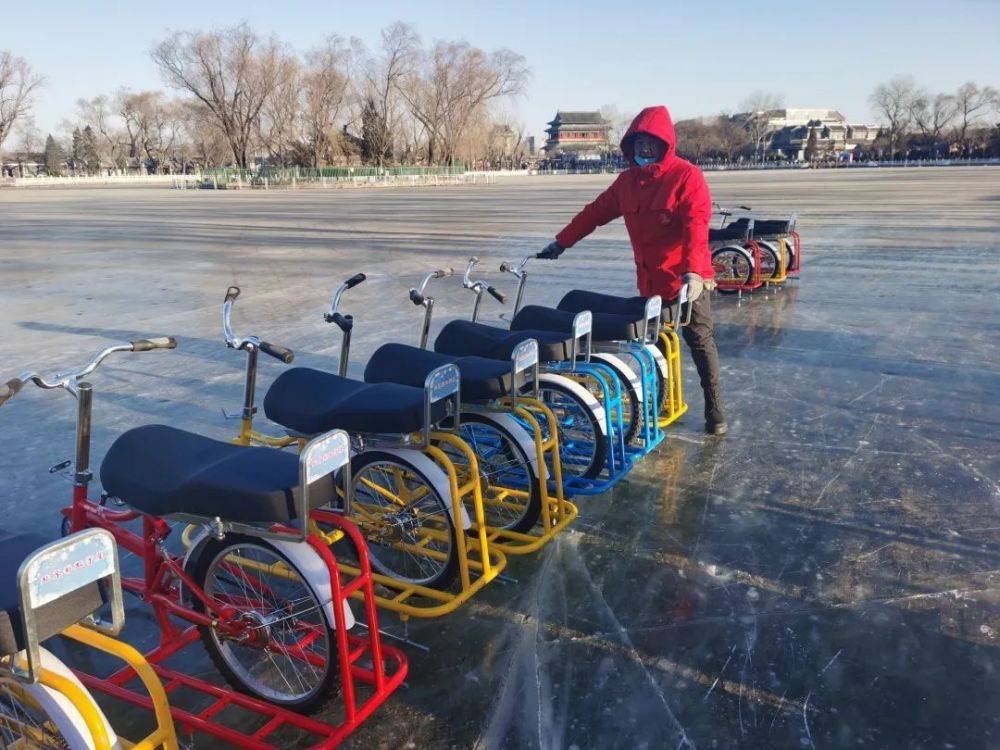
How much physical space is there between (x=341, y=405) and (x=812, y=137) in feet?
333

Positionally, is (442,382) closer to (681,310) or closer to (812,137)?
(681,310)

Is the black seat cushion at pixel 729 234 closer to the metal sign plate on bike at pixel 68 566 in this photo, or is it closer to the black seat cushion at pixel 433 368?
the black seat cushion at pixel 433 368

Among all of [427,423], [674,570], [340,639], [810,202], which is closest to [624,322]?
[674,570]

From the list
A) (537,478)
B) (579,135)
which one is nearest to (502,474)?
(537,478)

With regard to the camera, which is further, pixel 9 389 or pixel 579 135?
pixel 579 135

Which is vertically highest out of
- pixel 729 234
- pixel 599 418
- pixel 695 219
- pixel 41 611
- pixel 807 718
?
pixel 695 219

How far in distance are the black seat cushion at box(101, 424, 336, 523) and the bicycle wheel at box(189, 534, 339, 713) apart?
8.6 inches

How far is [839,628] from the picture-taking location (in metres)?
2.83

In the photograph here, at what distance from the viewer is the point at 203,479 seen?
2.25m

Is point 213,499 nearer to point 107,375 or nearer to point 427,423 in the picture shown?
point 427,423

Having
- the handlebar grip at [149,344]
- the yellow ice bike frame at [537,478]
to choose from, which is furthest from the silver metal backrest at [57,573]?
the yellow ice bike frame at [537,478]

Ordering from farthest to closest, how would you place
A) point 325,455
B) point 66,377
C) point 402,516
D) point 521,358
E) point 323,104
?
point 323,104 < point 521,358 < point 402,516 < point 66,377 < point 325,455

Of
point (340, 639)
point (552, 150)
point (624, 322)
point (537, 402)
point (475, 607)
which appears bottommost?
point (475, 607)

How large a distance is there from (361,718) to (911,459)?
139 inches
